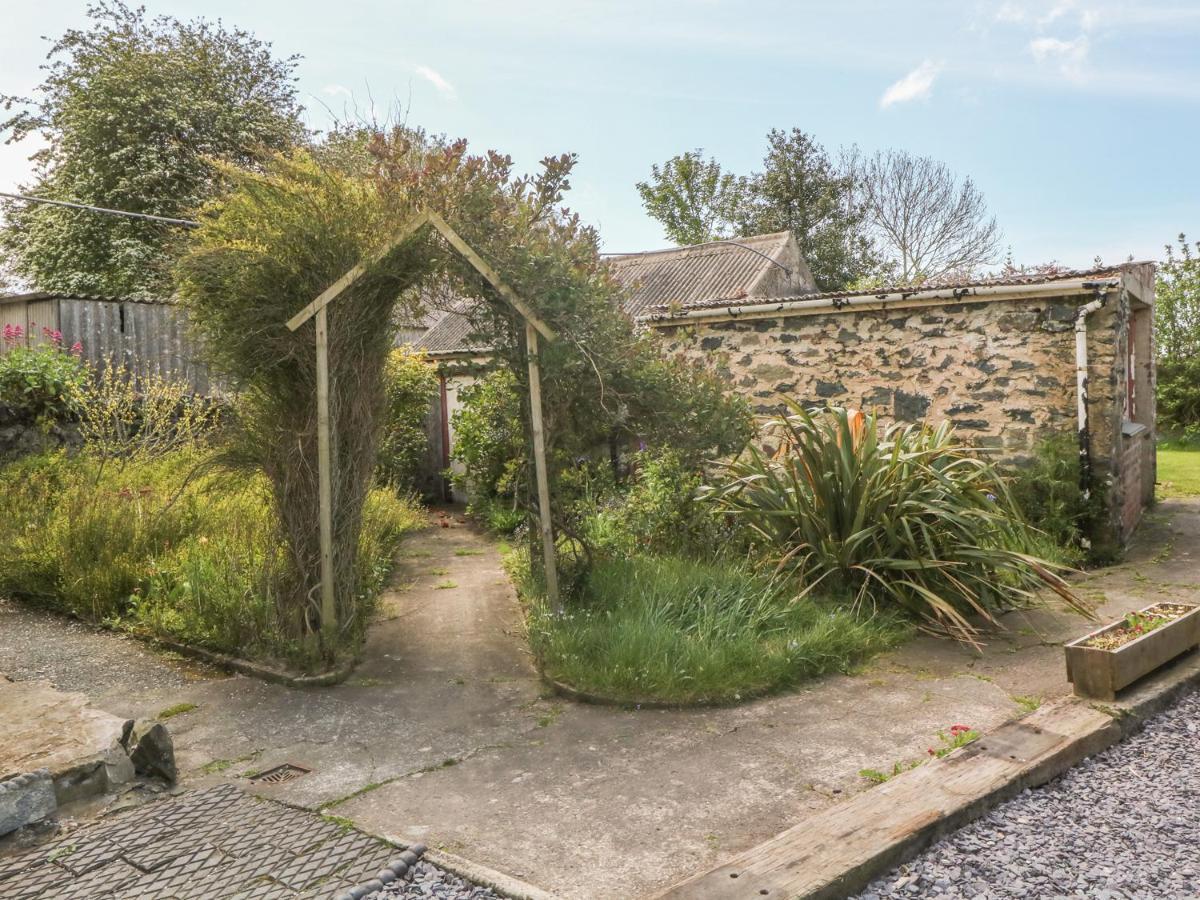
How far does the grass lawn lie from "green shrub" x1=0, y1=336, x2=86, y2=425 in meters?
12.7

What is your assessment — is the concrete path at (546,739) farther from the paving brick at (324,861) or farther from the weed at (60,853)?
the weed at (60,853)

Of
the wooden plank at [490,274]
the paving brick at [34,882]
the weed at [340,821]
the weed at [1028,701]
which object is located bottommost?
the weed at [1028,701]

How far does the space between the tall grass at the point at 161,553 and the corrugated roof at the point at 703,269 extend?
31.7ft

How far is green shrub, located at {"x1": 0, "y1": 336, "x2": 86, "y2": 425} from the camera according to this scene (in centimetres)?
991

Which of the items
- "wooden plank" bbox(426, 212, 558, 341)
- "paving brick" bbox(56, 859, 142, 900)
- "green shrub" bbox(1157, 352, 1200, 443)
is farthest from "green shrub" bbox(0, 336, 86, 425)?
"green shrub" bbox(1157, 352, 1200, 443)

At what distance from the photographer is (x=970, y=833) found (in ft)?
11.0

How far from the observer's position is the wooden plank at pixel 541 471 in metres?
5.62

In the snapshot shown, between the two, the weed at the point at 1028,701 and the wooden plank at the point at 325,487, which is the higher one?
the wooden plank at the point at 325,487

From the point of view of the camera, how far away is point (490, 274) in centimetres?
539

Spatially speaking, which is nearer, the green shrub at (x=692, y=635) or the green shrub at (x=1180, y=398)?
the green shrub at (x=692, y=635)

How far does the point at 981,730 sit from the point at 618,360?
2862mm

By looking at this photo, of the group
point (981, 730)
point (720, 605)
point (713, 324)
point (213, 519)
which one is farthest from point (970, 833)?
point (713, 324)

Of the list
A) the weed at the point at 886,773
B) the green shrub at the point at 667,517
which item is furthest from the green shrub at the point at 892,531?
the weed at the point at 886,773

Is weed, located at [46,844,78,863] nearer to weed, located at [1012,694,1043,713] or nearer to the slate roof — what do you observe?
weed, located at [1012,694,1043,713]
